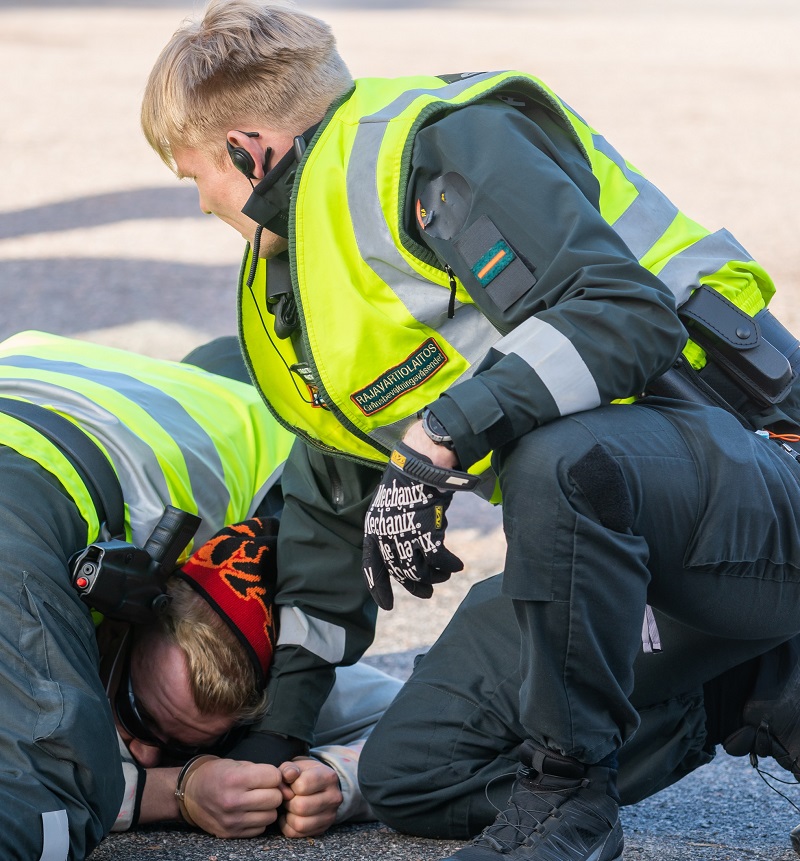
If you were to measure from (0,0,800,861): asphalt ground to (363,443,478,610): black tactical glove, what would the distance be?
660 mm

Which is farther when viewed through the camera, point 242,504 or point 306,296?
point 242,504

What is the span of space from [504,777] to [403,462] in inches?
32.6

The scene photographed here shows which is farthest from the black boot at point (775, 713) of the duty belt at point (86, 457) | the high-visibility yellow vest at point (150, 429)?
the duty belt at point (86, 457)

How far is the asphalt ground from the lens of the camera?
8.59ft

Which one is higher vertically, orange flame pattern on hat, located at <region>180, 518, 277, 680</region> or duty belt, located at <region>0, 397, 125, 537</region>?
duty belt, located at <region>0, 397, 125, 537</region>

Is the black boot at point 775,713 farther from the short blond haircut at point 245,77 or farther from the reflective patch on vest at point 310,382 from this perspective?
the short blond haircut at point 245,77

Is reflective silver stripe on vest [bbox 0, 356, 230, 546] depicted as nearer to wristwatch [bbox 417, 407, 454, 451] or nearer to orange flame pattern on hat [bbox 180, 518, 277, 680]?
orange flame pattern on hat [bbox 180, 518, 277, 680]

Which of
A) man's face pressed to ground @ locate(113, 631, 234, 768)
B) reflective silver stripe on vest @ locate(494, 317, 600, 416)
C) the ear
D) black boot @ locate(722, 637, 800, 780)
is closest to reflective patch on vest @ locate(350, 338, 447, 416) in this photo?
reflective silver stripe on vest @ locate(494, 317, 600, 416)

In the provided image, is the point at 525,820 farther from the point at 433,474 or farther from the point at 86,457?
the point at 86,457

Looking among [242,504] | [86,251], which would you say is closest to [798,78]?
[86,251]

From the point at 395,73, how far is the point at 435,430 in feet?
31.0

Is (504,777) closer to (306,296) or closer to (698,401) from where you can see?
(698,401)

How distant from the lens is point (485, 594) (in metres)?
2.55

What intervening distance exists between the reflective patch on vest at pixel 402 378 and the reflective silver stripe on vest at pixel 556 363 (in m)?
0.30
